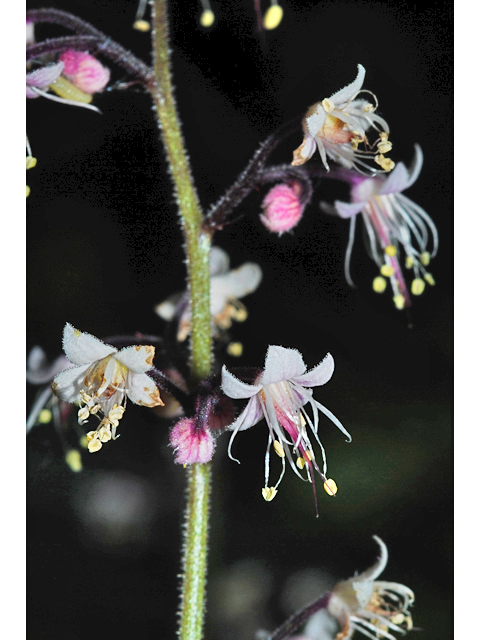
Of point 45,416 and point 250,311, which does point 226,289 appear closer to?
point 250,311

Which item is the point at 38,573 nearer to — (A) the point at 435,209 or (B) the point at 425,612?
(B) the point at 425,612

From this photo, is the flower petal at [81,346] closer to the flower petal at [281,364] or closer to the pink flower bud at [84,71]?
the flower petal at [281,364]

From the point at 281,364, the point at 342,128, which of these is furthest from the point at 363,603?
the point at 342,128

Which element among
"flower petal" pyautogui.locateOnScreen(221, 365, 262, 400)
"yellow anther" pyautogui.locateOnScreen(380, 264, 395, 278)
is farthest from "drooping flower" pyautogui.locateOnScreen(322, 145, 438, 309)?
"flower petal" pyautogui.locateOnScreen(221, 365, 262, 400)

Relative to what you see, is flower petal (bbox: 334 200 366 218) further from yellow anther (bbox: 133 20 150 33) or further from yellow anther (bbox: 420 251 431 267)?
yellow anther (bbox: 133 20 150 33)
